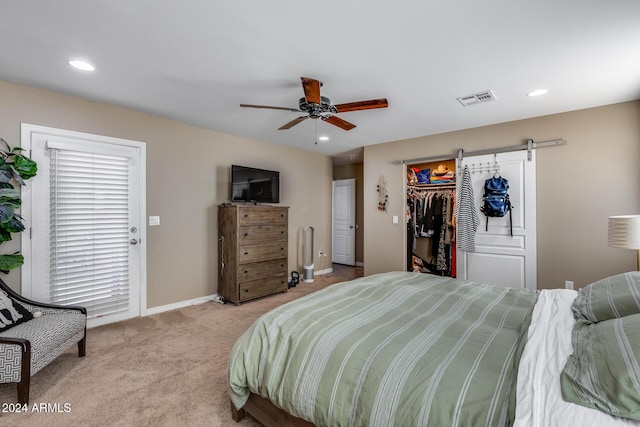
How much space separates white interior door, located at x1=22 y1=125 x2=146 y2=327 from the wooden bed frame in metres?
2.36

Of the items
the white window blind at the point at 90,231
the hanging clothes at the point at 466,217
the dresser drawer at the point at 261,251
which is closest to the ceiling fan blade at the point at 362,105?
the hanging clothes at the point at 466,217

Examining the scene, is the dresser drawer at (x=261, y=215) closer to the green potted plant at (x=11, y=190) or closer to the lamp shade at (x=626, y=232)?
the green potted plant at (x=11, y=190)

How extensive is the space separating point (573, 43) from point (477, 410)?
7.99ft

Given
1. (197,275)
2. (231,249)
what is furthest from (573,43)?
(197,275)

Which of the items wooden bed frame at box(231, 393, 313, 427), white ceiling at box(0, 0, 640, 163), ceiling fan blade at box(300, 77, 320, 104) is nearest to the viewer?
wooden bed frame at box(231, 393, 313, 427)

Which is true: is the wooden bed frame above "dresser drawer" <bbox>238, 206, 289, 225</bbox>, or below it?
below

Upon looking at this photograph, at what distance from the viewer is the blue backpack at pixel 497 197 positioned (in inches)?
141

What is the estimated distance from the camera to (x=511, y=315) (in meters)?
1.66

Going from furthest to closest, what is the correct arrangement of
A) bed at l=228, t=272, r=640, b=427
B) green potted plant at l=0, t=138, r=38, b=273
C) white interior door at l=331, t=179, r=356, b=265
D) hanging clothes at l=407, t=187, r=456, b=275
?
white interior door at l=331, t=179, r=356, b=265, hanging clothes at l=407, t=187, r=456, b=275, green potted plant at l=0, t=138, r=38, b=273, bed at l=228, t=272, r=640, b=427

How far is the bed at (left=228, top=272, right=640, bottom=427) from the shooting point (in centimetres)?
95

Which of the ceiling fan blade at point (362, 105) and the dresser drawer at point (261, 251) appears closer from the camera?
the ceiling fan blade at point (362, 105)

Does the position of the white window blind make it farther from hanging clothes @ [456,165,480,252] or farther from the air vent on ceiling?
hanging clothes @ [456,165,480,252]

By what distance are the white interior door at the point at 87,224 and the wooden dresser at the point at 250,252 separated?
3.20 ft

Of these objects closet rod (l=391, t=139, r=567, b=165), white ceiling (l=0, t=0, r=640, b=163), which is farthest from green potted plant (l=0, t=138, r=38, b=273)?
closet rod (l=391, t=139, r=567, b=165)
